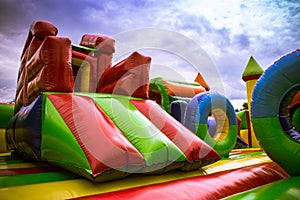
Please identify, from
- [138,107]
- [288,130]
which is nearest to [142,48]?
[138,107]

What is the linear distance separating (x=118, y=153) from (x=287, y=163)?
1011mm

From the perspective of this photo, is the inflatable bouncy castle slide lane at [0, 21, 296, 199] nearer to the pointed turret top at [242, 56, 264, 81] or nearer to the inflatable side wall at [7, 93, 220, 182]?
the inflatable side wall at [7, 93, 220, 182]

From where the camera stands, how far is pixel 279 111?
1450 millimetres

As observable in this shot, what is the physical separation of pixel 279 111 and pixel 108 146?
3.43ft

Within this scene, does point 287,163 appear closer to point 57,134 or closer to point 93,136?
point 93,136

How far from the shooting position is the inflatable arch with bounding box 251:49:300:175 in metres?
1.38

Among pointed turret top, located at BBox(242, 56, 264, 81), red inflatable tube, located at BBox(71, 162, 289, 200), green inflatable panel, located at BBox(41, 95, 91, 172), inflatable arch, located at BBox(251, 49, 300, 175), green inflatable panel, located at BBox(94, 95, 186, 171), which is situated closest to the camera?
red inflatable tube, located at BBox(71, 162, 289, 200)

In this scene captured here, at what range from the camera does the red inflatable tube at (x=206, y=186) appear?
0.93 meters

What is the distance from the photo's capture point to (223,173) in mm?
1356

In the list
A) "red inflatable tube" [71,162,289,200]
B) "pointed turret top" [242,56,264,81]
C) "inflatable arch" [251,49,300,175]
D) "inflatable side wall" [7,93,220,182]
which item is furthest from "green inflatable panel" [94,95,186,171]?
"pointed turret top" [242,56,264,81]

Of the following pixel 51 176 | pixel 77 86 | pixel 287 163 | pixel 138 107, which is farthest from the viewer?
pixel 77 86

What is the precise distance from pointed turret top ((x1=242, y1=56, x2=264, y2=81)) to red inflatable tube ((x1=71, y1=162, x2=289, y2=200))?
207cm

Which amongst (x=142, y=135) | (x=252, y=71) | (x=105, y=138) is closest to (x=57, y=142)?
(x=105, y=138)

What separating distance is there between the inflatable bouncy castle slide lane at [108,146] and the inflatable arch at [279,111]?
0.53 feet
